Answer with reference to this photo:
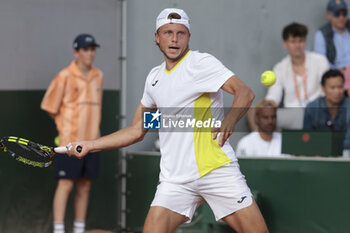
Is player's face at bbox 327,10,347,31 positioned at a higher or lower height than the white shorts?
higher

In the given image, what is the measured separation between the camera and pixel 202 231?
635 centimetres

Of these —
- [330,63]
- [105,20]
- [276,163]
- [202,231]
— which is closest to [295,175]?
[276,163]

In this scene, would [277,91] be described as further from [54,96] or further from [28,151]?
[28,151]

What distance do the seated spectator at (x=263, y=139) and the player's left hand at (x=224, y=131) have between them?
8.25 ft

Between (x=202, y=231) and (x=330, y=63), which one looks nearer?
(x=202, y=231)

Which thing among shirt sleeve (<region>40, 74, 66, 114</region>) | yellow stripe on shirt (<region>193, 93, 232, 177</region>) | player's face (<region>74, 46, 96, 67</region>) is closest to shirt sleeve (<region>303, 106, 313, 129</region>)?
player's face (<region>74, 46, 96, 67</region>)

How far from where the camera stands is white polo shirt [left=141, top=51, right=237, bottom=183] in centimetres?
428

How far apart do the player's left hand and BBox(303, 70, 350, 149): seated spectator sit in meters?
2.46

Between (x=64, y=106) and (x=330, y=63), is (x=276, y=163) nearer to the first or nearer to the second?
(x=330, y=63)

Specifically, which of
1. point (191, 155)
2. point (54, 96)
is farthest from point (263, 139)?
point (191, 155)

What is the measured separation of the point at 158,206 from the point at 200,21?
3299 millimetres

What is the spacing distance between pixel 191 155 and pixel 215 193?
27 centimetres

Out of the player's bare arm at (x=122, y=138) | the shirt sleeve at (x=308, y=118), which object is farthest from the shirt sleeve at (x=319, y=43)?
the player's bare arm at (x=122, y=138)

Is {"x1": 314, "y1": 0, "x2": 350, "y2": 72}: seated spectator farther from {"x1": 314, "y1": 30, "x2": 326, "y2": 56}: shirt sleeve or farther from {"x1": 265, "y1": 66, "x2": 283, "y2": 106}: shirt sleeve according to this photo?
{"x1": 265, "y1": 66, "x2": 283, "y2": 106}: shirt sleeve
